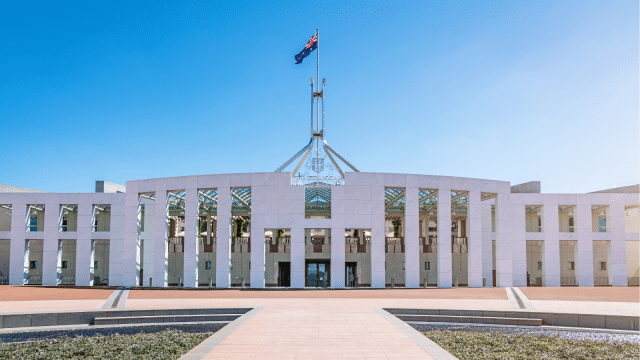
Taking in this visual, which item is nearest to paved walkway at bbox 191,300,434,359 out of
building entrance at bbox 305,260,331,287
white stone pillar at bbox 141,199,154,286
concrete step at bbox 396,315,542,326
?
concrete step at bbox 396,315,542,326

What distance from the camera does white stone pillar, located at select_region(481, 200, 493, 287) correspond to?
3856cm

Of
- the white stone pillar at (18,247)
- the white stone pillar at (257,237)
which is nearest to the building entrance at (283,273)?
the white stone pillar at (257,237)

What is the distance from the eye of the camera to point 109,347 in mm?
13617

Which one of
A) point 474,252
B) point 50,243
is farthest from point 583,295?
point 50,243

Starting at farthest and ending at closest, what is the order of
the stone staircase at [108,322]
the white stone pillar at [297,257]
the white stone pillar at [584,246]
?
the white stone pillar at [584,246]
the white stone pillar at [297,257]
the stone staircase at [108,322]

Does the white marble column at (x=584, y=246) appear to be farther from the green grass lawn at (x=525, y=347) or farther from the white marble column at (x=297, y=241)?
the green grass lawn at (x=525, y=347)

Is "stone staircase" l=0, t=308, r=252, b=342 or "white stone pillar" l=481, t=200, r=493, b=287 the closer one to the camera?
"stone staircase" l=0, t=308, r=252, b=342

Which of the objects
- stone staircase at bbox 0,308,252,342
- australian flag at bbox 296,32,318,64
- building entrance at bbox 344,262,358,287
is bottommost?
building entrance at bbox 344,262,358,287

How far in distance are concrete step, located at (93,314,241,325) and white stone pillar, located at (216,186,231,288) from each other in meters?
15.9

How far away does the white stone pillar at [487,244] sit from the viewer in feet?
127

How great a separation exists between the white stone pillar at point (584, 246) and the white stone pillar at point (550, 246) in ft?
5.84

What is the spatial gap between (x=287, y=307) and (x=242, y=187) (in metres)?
17.0

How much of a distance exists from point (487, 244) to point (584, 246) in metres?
8.17

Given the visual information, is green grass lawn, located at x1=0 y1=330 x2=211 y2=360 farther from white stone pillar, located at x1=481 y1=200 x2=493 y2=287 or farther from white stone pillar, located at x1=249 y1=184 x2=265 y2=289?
white stone pillar, located at x1=481 y1=200 x2=493 y2=287
